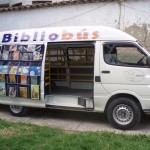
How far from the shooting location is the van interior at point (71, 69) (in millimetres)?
9477

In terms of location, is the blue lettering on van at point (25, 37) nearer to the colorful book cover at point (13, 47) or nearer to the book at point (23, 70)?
the colorful book cover at point (13, 47)

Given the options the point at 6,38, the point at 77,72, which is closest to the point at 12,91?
the point at 6,38

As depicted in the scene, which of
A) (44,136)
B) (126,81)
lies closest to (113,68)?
(126,81)

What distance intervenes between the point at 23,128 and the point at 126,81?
2.34m

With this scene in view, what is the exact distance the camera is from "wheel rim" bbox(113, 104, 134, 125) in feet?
26.7

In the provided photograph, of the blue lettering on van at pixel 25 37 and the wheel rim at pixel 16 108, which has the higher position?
the blue lettering on van at pixel 25 37

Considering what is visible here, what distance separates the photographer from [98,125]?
28.2 ft

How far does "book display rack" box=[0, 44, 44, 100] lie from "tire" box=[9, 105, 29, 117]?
389 mm

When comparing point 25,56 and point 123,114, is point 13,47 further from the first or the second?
point 123,114

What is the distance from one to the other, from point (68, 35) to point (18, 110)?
7.53 ft

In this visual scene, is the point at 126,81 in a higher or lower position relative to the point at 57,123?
higher

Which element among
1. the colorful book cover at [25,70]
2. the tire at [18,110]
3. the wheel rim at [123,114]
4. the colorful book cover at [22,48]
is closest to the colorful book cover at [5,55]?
the colorful book cover at [22,48]

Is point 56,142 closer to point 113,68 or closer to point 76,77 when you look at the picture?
point 113,68

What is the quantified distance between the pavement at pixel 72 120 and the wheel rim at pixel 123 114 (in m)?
0.22
